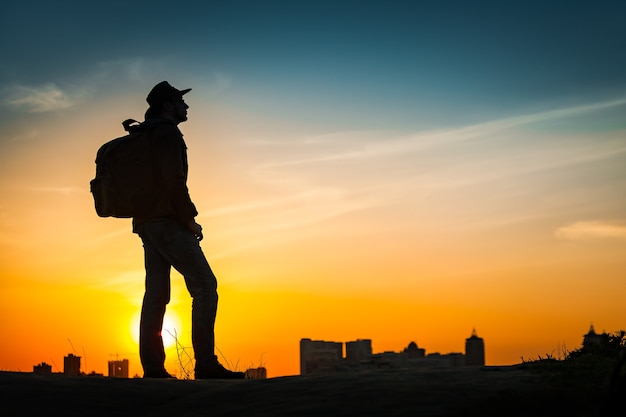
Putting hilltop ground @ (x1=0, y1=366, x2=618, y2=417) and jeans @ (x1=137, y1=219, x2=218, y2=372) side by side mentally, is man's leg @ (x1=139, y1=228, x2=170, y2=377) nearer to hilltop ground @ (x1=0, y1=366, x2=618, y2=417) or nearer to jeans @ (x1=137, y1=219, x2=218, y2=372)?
jeans @ (x1=137, y1=219, x2=218, y2=372)

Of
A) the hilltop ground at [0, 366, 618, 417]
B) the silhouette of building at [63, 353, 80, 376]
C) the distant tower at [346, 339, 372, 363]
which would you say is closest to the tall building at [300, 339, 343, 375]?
the distant tower at [346, 339, 372, 363]

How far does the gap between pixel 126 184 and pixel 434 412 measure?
172 inches

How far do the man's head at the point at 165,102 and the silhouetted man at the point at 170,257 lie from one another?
4.8 inches

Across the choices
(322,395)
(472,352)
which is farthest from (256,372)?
(472,352)

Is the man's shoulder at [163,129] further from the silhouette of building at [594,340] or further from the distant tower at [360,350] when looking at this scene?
the distant tower at [360,350]

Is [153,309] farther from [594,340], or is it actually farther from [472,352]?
[472,352]

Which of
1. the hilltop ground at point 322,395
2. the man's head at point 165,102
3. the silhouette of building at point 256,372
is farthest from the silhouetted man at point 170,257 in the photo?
the hilltop ground at point 322,395

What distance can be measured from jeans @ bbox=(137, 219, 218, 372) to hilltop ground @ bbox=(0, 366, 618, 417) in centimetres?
140

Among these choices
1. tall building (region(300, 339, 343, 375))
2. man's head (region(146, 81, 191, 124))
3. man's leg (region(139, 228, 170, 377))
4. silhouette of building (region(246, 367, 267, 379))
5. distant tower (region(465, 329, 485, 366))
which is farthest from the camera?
tall building (region(300, 339, 343, 375))

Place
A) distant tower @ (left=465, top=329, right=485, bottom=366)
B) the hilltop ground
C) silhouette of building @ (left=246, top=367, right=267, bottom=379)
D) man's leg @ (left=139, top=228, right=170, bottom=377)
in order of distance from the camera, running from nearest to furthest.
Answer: the hilltop ground, man's leg @ (left=139, top=228, right=170, bottom=377), silhouette of building @ (left=246, top=367, right=267, bottom=379), distant tower @ (left=465, top=329, right=485, bottom=366)

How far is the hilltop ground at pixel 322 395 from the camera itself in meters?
5.78

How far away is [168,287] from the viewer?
9172 mm

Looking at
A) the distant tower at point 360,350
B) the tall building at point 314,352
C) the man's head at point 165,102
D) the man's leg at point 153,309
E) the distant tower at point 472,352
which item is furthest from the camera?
the tall building at point 314,352

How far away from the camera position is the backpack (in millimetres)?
Result: 8938
